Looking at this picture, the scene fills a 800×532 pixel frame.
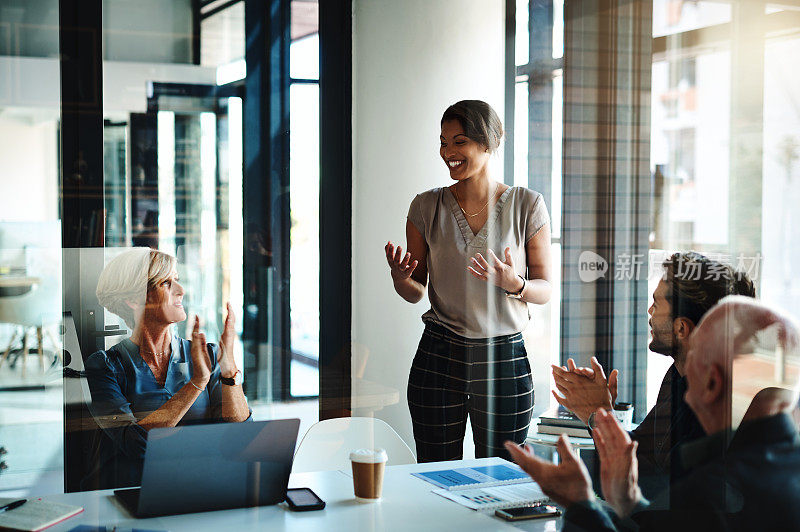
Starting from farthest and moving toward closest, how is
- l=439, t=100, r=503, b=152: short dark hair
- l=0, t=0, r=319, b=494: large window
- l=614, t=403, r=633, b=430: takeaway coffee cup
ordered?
l=439, t=100, r=503, b=152: short dark hair → l=0, t=0, r=319, b=494: large window → l=614, t=403, r=633, b=430: takeaway coffee cup

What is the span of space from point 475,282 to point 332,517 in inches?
40.7

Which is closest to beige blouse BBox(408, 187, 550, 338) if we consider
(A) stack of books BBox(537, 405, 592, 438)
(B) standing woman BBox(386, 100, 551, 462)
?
(B) standing woman BBox(386, 100, 551, 462)

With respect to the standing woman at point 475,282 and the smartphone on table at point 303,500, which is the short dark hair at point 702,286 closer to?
the standing woman at point 475,282

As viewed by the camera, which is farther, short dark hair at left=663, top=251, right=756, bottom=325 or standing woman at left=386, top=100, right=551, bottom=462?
standing woman at left=386, top=100, right=551, bottom=462

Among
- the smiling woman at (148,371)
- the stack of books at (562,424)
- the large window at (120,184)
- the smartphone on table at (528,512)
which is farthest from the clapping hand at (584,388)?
the smiling woman at (148,371)

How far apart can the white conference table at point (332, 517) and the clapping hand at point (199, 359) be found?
2.36 feet

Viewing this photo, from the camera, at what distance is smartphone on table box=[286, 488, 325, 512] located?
1458 mm

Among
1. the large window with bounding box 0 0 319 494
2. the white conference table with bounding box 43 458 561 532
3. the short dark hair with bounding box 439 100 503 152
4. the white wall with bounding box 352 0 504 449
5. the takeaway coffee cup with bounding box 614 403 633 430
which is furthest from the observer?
the white wall with bounding box 352 0 504 449

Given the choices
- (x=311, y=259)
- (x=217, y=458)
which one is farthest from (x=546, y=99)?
(x=217, y=458)

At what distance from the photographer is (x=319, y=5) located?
2.49 m

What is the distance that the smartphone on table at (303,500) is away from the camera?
1.46 metres

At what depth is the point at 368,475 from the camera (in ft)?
4.92

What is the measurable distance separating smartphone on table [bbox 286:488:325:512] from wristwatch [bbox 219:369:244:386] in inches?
37.5

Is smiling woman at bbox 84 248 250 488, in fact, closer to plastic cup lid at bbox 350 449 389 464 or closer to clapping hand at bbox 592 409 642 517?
plastic cup lid at bbox 350 449 389 464
